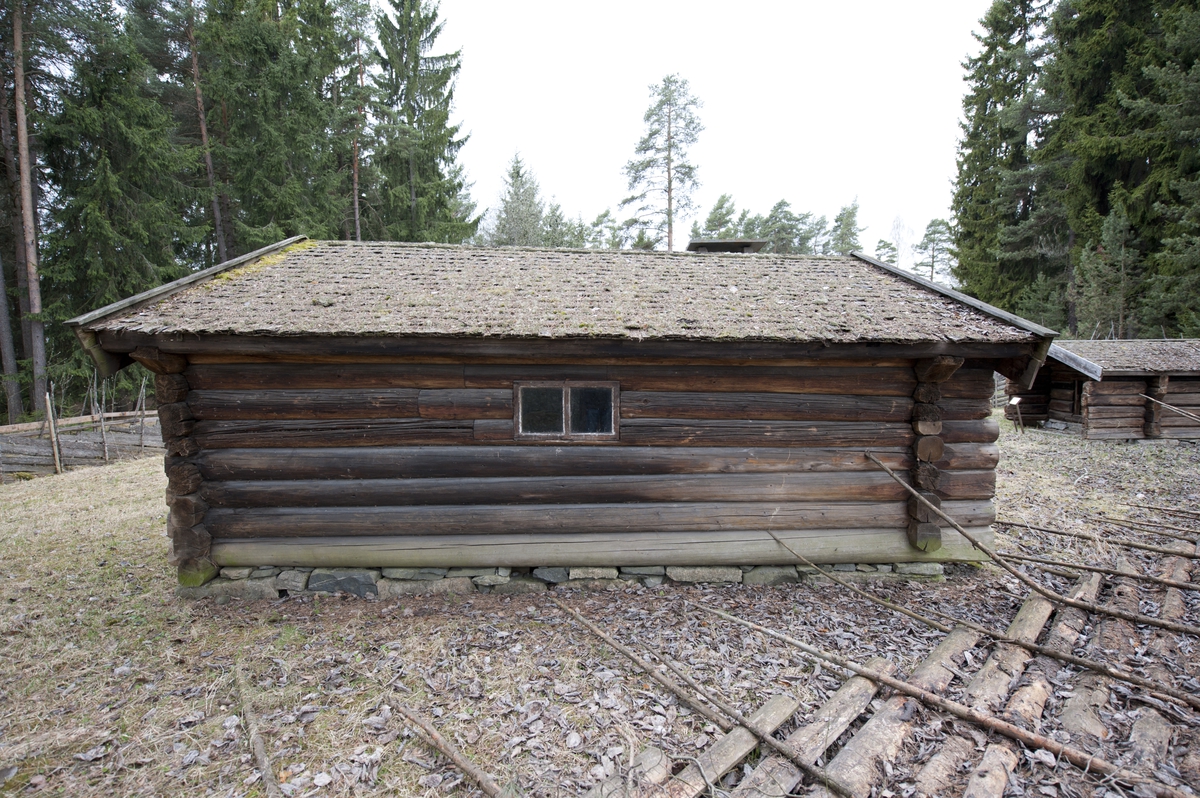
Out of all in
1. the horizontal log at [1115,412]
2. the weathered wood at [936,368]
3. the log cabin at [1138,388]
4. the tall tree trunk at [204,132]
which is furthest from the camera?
the tall tree trunk at [204,132]

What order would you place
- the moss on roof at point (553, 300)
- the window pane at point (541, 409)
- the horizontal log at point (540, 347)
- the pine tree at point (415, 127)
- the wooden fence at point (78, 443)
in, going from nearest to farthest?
the horizontal log at point (540, 347), the moss on roof at point (553, 300), the window pane at point (541, 409), the wooden fence at point (78, 443), the pine tree at point (415, 127)

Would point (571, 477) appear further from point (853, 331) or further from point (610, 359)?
point (853, 331)

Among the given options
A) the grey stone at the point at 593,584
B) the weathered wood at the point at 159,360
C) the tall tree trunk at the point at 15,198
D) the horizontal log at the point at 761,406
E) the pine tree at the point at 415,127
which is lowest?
the grey stone at the point at 593,584

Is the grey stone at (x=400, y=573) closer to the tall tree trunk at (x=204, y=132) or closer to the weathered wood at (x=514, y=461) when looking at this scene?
the weathered wood at (x=514, y=461)

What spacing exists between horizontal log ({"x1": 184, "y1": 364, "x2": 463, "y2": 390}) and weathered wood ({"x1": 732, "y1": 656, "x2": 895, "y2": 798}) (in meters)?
4.37

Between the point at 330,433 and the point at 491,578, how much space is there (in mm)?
2462

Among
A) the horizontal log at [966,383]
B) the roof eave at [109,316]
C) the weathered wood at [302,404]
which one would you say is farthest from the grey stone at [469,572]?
the horizontal log at [966,383]

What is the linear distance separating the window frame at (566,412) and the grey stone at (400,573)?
198 cm

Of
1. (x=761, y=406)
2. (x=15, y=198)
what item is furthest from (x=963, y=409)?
(x=15, y=198)

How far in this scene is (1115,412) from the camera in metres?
14.9

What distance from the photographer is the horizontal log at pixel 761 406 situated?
5668 mm

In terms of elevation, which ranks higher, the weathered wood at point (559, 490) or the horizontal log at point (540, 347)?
the horizontal log at point (540, 347)

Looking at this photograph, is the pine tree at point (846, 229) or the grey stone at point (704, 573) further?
the pine tree at point (846, 229)

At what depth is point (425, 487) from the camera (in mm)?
5609
